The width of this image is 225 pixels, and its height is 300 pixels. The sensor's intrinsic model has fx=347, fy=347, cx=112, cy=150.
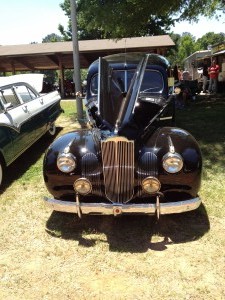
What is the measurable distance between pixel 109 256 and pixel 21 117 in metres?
3.67

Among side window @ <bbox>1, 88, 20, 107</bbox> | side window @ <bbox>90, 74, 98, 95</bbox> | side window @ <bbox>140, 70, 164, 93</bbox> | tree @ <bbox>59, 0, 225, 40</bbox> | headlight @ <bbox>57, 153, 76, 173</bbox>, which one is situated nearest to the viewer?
headlight @ <bbox>57, 153, 76, 173</bbox>

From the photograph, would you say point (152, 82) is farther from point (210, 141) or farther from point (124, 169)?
point (124, 169)

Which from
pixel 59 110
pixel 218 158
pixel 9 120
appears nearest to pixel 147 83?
pixel 218 158

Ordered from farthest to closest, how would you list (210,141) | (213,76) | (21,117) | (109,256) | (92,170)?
(213,76), (210,141), (21,117), (92,170), (109,256)

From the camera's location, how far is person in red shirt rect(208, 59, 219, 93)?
17.4 metres

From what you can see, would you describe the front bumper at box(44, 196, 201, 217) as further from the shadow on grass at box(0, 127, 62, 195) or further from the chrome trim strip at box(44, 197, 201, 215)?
the shadow on grass at box(0, 127, 62, 195)

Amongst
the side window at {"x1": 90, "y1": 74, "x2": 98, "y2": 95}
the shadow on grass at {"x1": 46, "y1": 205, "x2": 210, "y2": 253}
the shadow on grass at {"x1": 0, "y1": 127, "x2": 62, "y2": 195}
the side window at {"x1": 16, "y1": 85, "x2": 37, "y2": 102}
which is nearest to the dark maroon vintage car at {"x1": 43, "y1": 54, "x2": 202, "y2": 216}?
the shadow on grass at {"x1": 46, "y1": 205, "x2": 210, "y2": 253}

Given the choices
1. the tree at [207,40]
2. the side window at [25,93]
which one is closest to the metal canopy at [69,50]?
the side window at [25,93]

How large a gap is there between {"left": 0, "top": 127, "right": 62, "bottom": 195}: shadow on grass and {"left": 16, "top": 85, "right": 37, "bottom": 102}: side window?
Answer: 3.74 feet

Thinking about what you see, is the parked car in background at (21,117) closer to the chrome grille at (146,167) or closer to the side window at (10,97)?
the side window at (10,97)

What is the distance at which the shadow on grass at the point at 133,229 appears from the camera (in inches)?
153

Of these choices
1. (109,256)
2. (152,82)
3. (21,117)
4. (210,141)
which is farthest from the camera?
(210,141)

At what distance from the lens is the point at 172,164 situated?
3822mm

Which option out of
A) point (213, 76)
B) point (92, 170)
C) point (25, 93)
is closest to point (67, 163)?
point (92, 170)
